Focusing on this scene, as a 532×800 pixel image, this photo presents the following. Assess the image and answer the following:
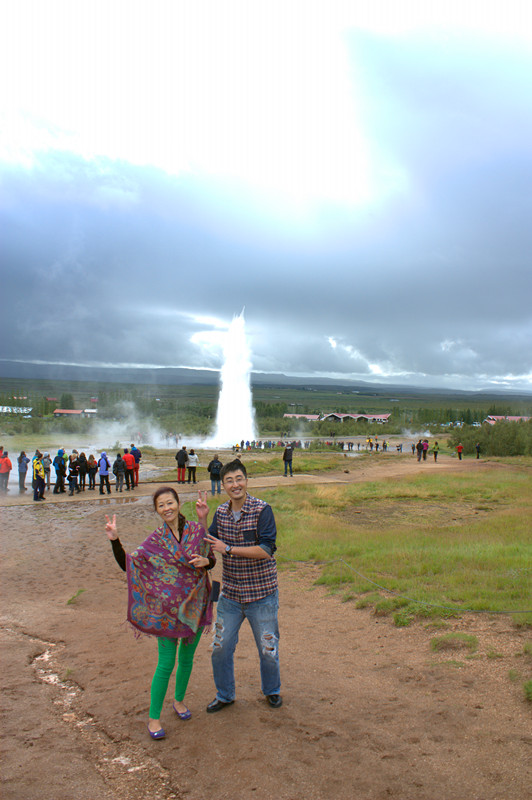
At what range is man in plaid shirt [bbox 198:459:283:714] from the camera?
4367mm

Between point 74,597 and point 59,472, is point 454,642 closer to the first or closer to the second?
point 74,597

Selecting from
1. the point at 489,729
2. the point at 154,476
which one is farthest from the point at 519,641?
the point at 154,476

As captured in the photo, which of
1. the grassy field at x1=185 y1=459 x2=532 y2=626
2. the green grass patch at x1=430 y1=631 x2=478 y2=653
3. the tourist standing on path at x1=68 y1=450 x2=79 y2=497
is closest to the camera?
the green grass patch at x1=430 y1=631 x2=478 y2=653

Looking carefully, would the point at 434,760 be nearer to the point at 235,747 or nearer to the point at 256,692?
the point at 235,747

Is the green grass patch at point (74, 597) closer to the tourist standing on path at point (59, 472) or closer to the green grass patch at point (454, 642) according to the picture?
the green grass patch at point (454, 642)

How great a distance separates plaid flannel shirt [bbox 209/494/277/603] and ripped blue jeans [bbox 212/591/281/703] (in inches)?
3.4

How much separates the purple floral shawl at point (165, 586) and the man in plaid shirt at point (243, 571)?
246mm

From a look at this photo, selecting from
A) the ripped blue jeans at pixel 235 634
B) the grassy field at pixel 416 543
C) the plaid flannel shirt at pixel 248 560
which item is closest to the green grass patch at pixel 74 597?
the grassy field at pixel 416 543

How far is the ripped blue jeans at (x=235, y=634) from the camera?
445 centimetres

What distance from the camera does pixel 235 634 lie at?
455 centimetres

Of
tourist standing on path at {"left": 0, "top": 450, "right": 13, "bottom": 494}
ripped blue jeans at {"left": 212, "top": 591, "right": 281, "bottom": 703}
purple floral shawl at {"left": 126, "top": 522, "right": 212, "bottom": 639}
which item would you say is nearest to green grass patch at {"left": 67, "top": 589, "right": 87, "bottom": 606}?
ripped blue jeans at {"left": 212, "top": 591, "right": 281, "bottom": 703}

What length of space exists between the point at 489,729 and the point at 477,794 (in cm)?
85

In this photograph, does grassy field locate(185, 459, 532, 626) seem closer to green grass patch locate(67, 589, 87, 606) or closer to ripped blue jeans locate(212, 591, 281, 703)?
ripped blue jeans locate(212, 591, 281, 703)

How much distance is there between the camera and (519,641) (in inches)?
237
